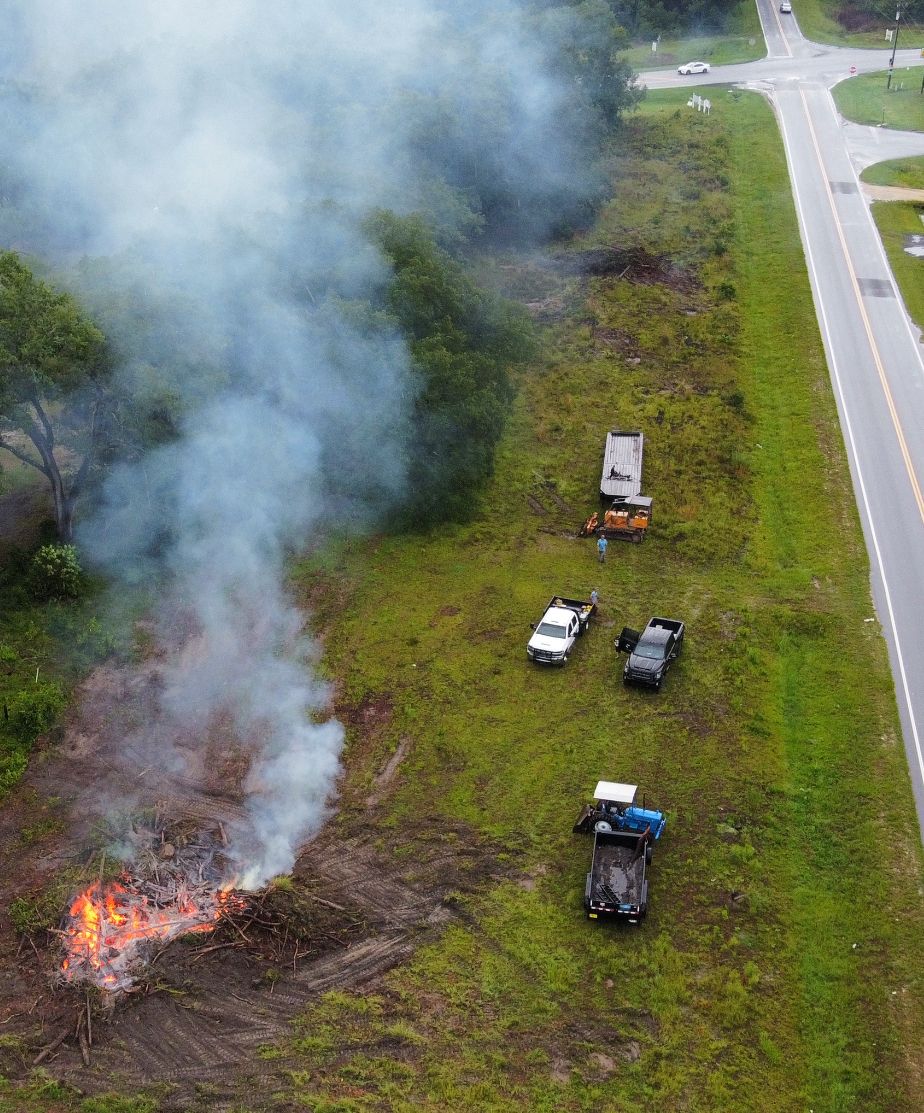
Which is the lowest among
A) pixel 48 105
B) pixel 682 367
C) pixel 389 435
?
pixel 682 367

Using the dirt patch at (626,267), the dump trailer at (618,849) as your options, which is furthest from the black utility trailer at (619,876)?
the dirt patch at (626,267)

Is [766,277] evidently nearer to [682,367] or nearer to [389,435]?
[682,367]

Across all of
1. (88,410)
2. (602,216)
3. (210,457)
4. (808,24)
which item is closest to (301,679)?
(210,457)

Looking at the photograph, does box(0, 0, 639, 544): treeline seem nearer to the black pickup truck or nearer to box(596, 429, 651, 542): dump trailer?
box(596, 429, 651, 542): dump trailer

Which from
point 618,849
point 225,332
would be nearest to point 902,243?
point 225,332

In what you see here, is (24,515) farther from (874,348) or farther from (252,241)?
(874,348)

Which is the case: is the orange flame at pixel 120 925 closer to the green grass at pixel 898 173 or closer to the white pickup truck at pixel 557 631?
the white pickup truck at pixel 557 631

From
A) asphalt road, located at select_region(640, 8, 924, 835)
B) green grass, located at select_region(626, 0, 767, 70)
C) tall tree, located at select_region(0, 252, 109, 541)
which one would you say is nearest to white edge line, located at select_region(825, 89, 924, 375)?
asphalt road, located at select_region(640, 8, 924, 835)

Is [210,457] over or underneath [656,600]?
over
